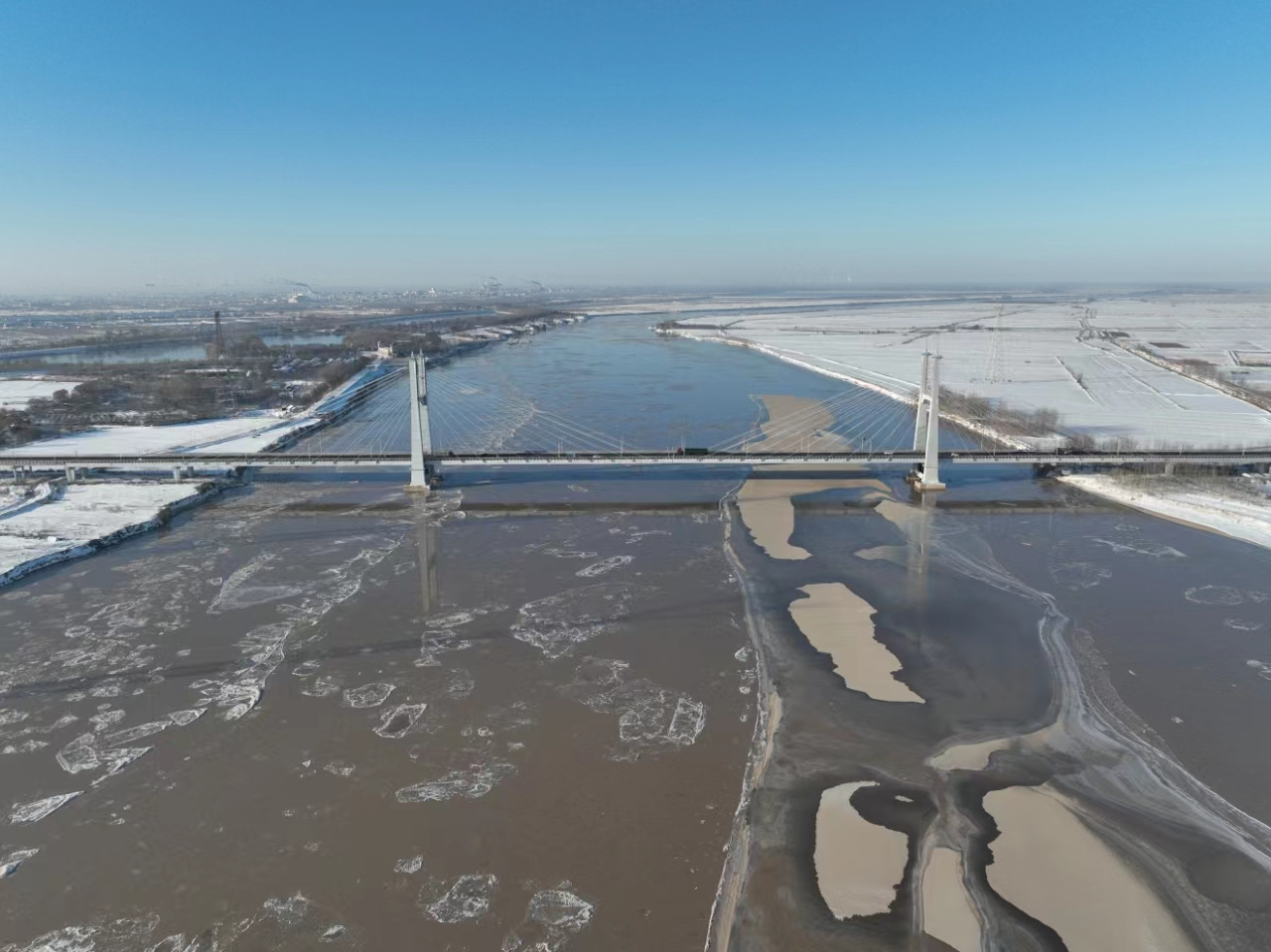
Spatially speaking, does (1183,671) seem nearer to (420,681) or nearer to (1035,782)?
(1035,782)

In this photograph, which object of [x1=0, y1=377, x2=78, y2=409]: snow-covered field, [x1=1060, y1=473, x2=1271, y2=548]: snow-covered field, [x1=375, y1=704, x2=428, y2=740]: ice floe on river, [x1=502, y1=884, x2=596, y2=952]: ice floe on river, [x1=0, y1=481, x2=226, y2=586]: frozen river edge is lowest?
[x1=502, y1=884, x2=596, y2=952]: ice floe on river

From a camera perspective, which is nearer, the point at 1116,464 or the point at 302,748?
the point at 302,748

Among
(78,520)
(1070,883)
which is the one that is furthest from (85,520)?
(1070,883)

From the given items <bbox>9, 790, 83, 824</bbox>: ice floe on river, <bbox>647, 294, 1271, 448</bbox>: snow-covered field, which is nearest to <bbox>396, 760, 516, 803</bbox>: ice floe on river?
<bbox>9, 790, 83, 824</bbox>: ice floe on river

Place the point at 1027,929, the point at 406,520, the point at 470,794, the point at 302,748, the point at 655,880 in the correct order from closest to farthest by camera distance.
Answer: the point at 1027,929 < the point at 655,880 < the point at 470,794 < the point at 302,748 < the point at 406,520

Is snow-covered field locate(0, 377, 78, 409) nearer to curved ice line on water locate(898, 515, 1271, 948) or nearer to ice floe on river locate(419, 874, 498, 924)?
ice floe on river locate(419, 874, 498, 924)

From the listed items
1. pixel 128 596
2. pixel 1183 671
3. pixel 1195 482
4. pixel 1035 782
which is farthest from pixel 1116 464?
pixel 128 596

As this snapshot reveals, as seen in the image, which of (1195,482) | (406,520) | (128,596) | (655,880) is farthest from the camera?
(1195,482)
